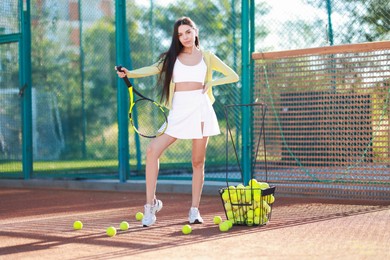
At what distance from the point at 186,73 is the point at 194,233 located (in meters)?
1.27

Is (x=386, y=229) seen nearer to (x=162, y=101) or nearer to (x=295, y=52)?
(x=162, y=101)

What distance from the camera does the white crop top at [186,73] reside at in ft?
18.5

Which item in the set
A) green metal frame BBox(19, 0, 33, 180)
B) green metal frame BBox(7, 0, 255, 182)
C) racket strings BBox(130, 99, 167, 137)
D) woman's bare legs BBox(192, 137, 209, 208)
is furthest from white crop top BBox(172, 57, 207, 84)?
green metal frame BBox(19, 0, 33, 180)

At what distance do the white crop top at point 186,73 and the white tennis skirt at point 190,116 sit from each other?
10cm

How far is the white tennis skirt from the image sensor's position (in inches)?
218

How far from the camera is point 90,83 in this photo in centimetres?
1080

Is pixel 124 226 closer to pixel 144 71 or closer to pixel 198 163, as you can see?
pixel 198 163

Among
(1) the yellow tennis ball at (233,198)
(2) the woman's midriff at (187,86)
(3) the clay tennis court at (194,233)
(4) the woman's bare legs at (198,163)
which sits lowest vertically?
(3) the clay tennis court at (194,233)

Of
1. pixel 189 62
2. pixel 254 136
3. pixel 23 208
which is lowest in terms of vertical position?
pixel 23 208

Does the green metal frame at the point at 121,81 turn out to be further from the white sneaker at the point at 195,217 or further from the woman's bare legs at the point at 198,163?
the white sneaker at the point at 195,217

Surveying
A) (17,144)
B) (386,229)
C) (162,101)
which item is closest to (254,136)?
(162,101)

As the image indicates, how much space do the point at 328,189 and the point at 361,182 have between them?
1.24ft

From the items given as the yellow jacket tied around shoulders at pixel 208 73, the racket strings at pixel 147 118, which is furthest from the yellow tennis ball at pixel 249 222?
the racket strings at pixel 147 118

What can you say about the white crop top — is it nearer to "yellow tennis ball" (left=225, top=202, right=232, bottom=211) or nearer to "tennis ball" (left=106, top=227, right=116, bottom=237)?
"yellow tennis ball" (left=225, top=202, right=232, bottom=211)
